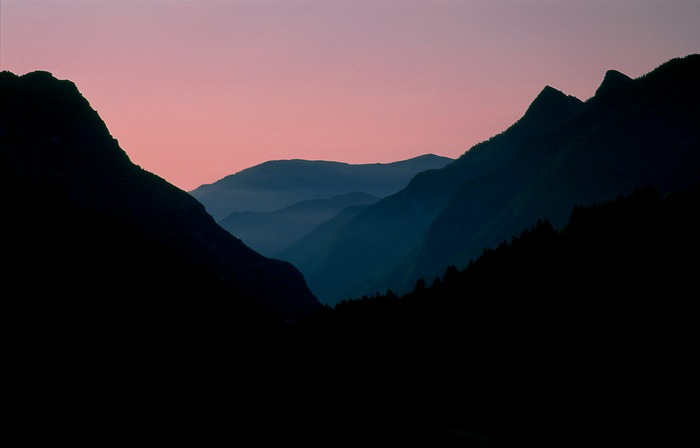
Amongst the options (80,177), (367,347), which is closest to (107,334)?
(367,347)

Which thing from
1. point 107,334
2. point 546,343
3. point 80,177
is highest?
point 80,177

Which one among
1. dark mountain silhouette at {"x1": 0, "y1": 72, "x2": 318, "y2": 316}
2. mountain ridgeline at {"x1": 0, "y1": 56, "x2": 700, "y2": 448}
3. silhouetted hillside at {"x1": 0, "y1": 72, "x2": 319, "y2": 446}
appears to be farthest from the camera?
dark mountain silhouette at {"x1": 0, "y1": 72, "x2": 318, "y2": 316}

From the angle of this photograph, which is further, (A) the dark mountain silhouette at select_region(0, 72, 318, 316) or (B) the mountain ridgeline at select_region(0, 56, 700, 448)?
(A) the dark mountain silhouette at select_region(0, 72, 318, 316)

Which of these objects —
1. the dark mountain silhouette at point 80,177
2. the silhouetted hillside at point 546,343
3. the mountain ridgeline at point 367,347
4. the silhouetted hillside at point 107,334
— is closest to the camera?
the silhouetted hillside at point 107,334

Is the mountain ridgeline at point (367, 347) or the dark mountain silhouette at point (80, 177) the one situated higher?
the dark mountain silhouette at point (80, 177)

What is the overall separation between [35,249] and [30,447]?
4419cm

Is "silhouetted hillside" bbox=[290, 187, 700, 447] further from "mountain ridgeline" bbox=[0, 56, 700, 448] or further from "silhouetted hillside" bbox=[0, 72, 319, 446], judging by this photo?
"silhouetted hillside" bbox=[0, 72, 319, 446]

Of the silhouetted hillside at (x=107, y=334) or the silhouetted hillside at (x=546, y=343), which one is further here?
the silhouetted hillside at (x=546, y=343)

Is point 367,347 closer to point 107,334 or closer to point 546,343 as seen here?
point 546,343

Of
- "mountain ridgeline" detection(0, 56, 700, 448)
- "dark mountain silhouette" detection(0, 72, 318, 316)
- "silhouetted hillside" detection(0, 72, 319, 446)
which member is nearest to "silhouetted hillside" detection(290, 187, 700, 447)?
"mountain ridgeline" detection(0, 56, 700, 448)

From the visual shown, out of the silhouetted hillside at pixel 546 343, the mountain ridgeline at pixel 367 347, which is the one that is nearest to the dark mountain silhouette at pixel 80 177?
the mountain ridgeline at pixel 367 347

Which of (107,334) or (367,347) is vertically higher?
(107,334)

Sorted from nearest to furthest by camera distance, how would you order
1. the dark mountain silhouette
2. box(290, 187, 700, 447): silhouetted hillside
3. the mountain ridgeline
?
1. the mountain ridgeline
2. box(290, 187, 700, 447): silhouetted hillside
3. the dark mountain silhouette

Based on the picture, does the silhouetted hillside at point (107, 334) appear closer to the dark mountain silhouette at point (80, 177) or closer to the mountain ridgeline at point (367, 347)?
the mountain ridgeline at point (367, 347)
